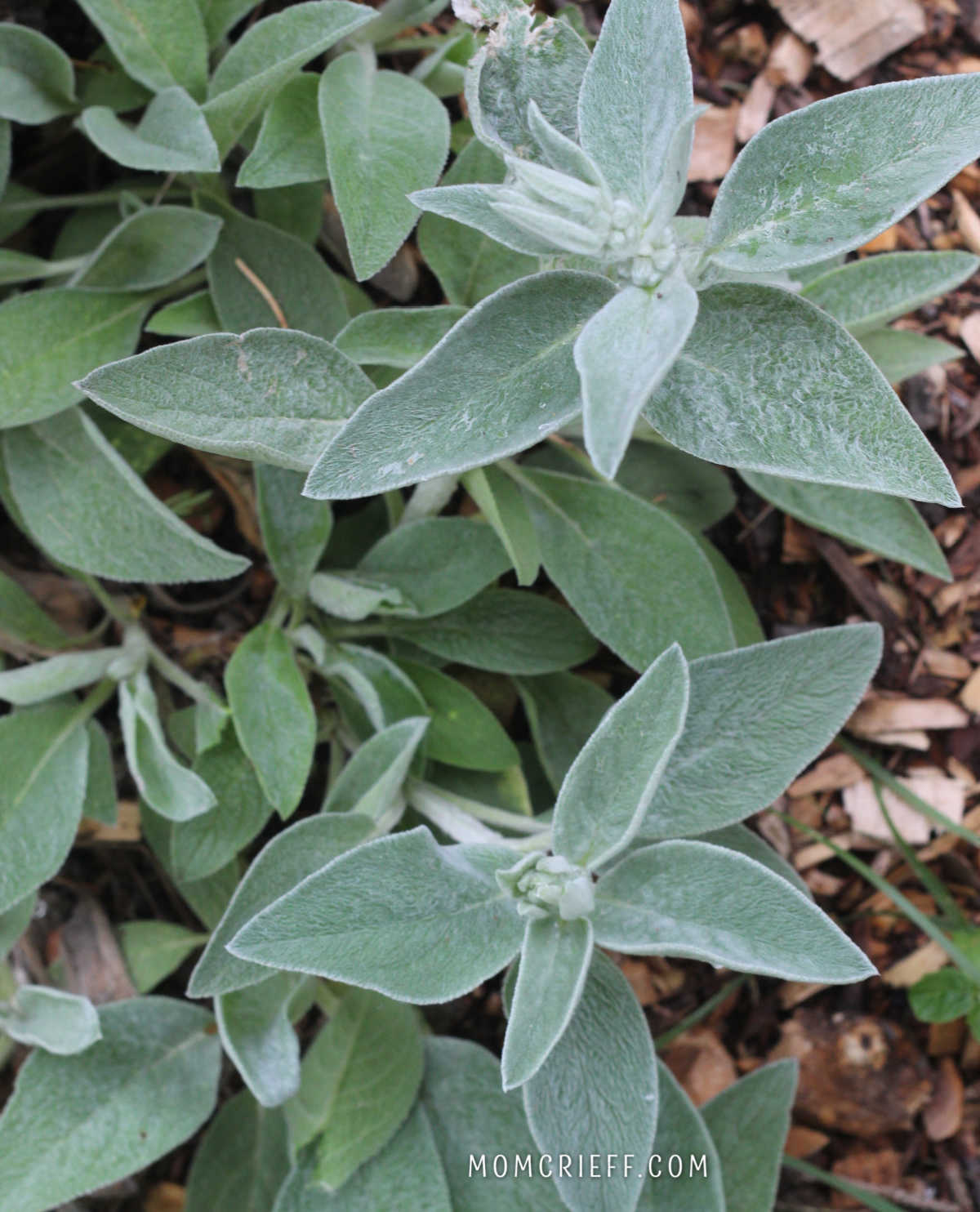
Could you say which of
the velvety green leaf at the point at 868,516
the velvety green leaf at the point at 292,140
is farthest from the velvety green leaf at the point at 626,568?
the velvety green leaf at the point at 292,140

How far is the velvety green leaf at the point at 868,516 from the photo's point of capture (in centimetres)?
118

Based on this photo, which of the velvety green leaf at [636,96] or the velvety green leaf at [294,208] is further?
the velvety green leaf at [294,208]

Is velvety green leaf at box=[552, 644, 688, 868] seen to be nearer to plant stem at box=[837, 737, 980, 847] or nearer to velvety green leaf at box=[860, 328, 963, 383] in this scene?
velvety green leaf at box=[860, 328, 963, 383]

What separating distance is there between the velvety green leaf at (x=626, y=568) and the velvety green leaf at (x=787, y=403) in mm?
336

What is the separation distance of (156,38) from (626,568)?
2.27 feet

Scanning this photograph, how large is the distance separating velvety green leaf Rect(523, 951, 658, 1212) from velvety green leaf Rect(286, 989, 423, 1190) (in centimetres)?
32

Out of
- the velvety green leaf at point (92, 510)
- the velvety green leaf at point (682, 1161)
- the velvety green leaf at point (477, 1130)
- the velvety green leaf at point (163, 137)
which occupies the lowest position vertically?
the velvety green leaf at point (477, 1130)

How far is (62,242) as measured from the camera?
4.18 feet

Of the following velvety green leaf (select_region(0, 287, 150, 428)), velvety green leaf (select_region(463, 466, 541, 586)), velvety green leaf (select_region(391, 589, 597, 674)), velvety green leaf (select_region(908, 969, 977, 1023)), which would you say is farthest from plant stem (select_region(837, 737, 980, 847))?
velvety green leaf (select_region(0, 287, 150, 428))

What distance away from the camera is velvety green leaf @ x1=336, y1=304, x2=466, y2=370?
0.99 m

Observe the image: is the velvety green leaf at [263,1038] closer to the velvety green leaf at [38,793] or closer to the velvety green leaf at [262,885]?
the velvety green leaf at [262,885]

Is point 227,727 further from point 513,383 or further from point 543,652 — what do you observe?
point 513,383

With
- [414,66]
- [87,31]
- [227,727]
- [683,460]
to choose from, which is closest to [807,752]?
[683,460]

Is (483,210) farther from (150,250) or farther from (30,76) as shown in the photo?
(30,76)
